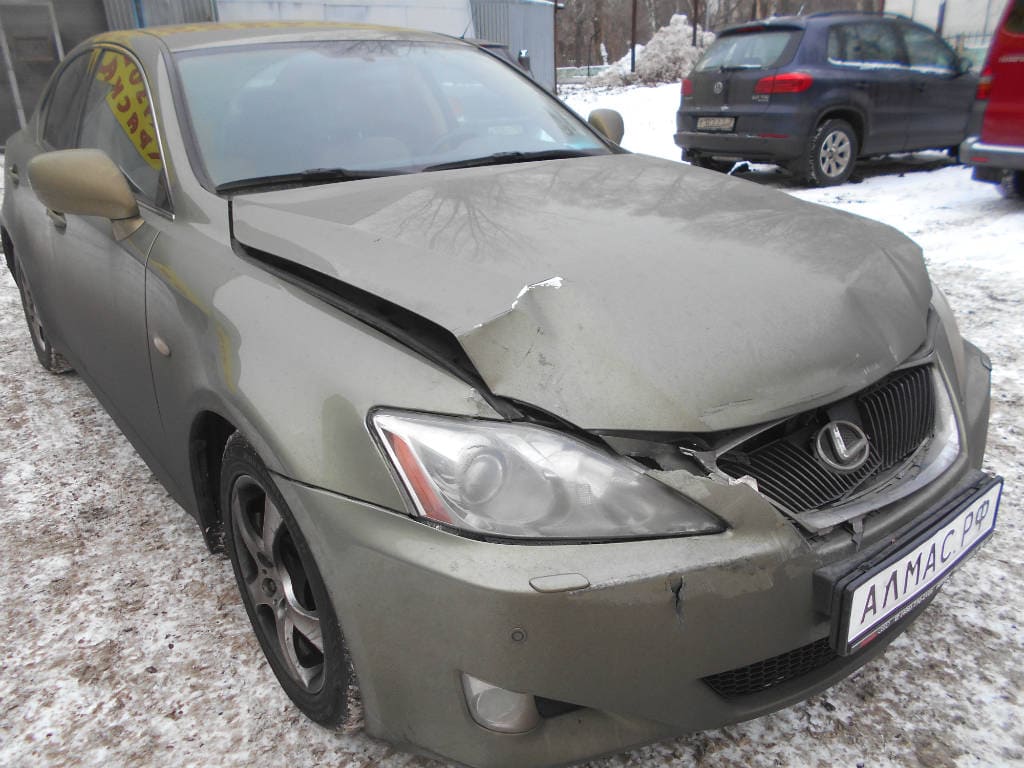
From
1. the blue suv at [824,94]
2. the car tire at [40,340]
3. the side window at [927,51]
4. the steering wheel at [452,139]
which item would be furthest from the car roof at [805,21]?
the car tire at [40,340]

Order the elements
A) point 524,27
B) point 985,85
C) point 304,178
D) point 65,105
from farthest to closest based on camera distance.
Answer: point 524,27, point 985,85, point 65,105, point 304,178

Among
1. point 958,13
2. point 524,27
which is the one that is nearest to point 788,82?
point 958,13

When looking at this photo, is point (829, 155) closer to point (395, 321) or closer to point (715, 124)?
point (715, 124)

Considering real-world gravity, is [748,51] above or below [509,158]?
above

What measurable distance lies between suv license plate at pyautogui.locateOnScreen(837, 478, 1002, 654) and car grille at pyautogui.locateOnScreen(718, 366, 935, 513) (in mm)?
145

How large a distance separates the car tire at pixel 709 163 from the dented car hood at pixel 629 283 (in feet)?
21.6

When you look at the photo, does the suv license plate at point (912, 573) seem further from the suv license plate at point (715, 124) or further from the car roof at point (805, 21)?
the car roof at point (805, 21)

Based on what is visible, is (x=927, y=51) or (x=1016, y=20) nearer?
(x=1016, y=20)

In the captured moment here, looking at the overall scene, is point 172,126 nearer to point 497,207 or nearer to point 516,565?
point 497,207

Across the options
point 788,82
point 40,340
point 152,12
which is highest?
point 152,12

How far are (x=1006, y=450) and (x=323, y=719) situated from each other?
2443 millimetres

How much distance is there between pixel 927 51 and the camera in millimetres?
8211

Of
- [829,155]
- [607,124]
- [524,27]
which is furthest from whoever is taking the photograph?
[524,27]

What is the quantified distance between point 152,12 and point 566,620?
1431cm
